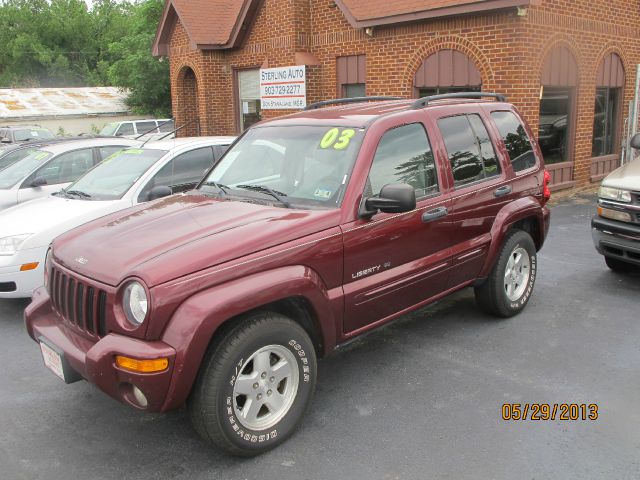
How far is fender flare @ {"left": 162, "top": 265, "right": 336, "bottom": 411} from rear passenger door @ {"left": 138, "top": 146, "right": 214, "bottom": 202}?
3648mm

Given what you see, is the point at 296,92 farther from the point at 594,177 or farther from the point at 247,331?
the point at 247,331

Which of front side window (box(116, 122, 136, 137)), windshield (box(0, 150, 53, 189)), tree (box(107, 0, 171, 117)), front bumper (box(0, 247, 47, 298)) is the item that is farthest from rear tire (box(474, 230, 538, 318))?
tree (box(107, 0, 171, 117))

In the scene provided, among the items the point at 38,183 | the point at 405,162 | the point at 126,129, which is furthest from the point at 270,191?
the point at 126,129

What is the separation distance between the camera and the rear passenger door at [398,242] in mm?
3930

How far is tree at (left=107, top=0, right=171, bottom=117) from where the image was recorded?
2861 cm

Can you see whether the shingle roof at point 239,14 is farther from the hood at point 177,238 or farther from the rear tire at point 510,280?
the hood at point 177,238

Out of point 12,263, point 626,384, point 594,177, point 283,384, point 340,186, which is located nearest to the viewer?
point 283,384

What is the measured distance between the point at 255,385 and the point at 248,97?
1325 centimetres

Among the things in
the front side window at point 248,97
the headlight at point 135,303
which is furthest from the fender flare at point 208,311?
→ the front side window at point 248,97

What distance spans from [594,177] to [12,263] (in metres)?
10.9

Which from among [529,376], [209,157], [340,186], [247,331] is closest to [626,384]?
[529,376]

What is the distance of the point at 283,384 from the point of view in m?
3.62

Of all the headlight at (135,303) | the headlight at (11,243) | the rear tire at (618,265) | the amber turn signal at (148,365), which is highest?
the headlight at (135,303)
